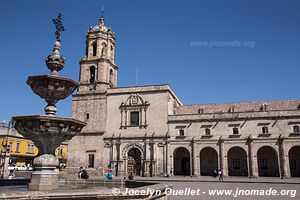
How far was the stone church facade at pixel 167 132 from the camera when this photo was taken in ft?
103

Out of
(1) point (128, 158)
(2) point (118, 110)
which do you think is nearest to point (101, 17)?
(2) point (118, 110)

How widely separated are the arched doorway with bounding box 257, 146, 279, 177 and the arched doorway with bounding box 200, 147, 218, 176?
5.04 metres

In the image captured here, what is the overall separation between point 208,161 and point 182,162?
327 cm

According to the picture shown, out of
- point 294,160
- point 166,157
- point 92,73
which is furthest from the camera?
point 92,73

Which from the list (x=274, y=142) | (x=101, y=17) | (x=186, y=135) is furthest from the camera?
(x=101, y=17)

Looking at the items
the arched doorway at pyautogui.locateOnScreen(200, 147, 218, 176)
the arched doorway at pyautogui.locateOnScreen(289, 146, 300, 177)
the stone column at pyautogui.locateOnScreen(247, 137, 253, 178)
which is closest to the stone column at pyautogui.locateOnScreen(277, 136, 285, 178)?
the arched doorway at pyautogui.locateOnScreen(289, 146, 300, 177)

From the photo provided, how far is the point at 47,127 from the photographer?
9164mm

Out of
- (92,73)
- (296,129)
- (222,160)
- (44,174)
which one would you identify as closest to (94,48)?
(92,73)

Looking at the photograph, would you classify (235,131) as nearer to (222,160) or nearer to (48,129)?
(222,160)

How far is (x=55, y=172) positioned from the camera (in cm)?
966

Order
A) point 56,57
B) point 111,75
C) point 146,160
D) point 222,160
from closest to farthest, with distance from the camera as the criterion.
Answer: point 56,57, point 222,160, point 146,160, point 111,75

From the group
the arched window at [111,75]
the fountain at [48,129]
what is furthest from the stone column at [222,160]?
the fountain at [48,129]

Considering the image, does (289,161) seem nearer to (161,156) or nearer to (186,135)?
(186,135)

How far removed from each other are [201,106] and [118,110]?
11135 millimetres
